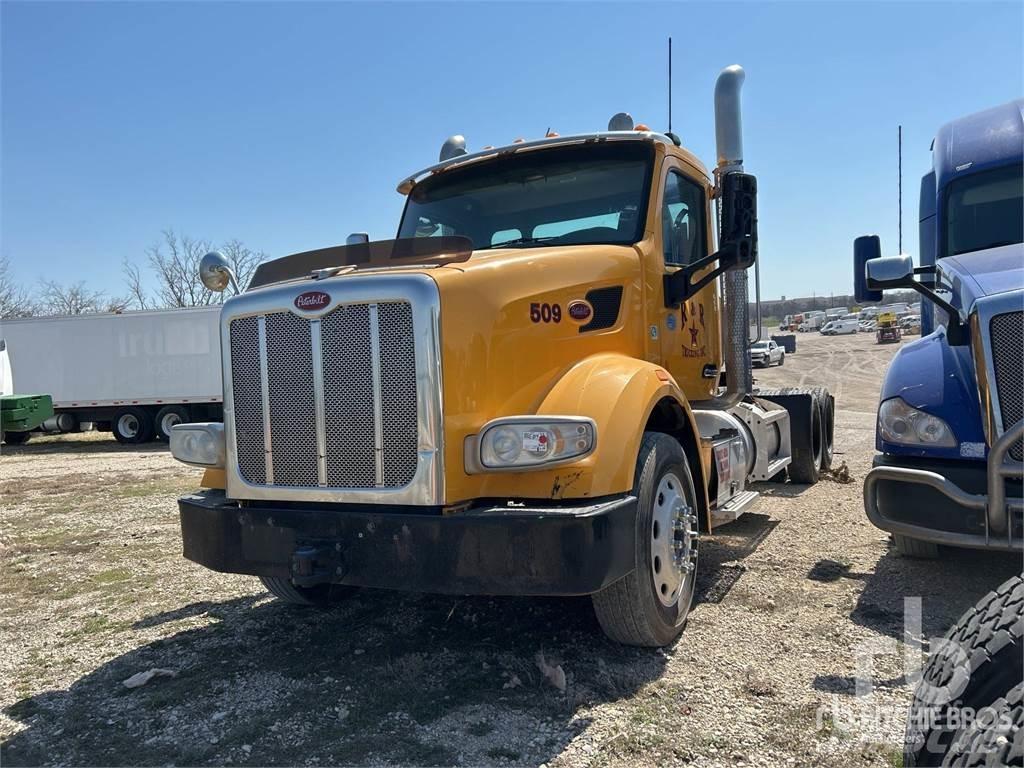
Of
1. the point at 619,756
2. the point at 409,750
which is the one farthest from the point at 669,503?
the point at 409,750

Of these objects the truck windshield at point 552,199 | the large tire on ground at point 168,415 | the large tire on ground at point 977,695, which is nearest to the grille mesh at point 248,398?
the truck windshield at point 552,199

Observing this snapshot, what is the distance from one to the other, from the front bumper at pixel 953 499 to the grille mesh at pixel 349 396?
9.50 ft

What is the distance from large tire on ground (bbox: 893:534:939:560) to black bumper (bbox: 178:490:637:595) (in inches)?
106

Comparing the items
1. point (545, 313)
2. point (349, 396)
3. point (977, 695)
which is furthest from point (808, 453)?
point (977, 695)

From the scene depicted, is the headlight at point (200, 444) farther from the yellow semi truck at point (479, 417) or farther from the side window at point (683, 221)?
the side window at point (683, 221)

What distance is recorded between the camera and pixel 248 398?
11.9 ft

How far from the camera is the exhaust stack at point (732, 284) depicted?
16.7ft

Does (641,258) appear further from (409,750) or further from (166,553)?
(166,553)

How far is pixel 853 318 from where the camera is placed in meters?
71.2

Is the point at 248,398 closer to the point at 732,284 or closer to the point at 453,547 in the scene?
the point at 453,547

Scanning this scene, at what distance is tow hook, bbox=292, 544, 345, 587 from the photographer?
129 inches

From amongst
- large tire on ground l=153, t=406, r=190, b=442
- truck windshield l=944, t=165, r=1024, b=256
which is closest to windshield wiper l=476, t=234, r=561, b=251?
truck windshield l=944, t=165, r=1024, b=256

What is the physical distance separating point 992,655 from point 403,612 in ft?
10.6

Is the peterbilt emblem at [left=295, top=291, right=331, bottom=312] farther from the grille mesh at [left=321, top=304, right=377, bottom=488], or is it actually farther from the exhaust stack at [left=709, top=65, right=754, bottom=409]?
the exhaust stack at [left=709, top=65, right=754, bottom=409]
